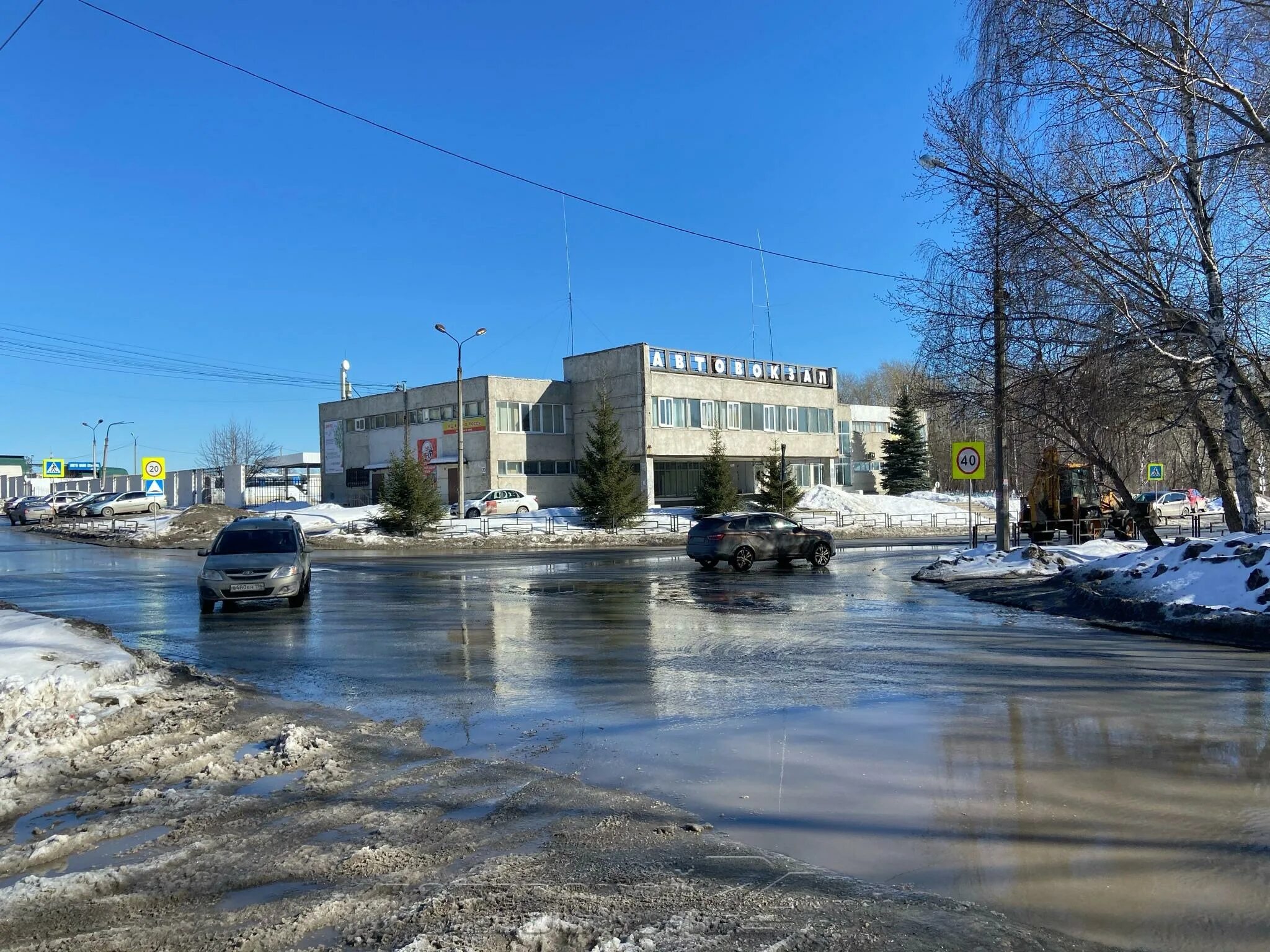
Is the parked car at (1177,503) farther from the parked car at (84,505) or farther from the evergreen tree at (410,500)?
the parked car at (84,505)

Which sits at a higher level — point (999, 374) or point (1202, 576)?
point (999, 374)

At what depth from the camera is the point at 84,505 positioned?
57.1 metres

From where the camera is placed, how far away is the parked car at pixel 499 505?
2025 inches

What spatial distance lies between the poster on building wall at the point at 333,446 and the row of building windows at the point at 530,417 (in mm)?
17308

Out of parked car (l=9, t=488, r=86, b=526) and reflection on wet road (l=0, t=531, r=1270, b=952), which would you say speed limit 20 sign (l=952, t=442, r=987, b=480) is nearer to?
reflection on wet road (l=0, t=531, r=1270, b=952)

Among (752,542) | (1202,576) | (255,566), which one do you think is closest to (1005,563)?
(752,542)

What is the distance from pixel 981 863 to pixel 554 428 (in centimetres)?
5641

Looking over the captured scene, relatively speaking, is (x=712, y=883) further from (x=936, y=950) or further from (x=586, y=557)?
(x=586, y=557)

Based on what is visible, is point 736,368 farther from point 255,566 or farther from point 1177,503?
point 255,566

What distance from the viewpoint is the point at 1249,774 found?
20.2 feet

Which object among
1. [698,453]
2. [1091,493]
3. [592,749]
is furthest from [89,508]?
[592,749]

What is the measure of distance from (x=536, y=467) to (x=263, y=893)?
2172 inches

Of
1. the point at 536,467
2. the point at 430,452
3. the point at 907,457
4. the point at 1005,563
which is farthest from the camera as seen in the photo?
the point at 907,457

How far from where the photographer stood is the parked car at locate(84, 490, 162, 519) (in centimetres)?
5634
